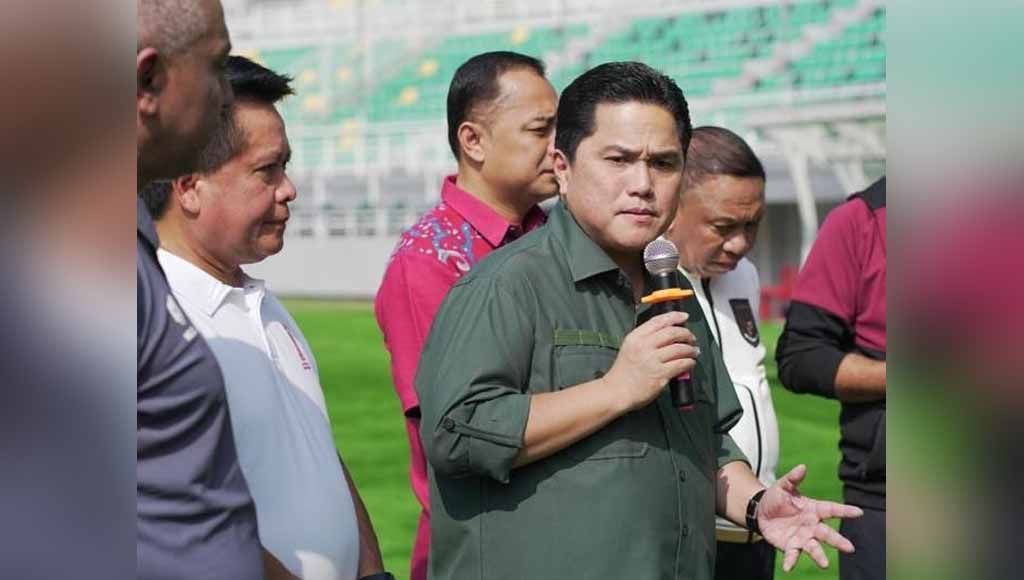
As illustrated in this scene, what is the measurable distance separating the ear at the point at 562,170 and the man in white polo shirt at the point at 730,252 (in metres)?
1.19

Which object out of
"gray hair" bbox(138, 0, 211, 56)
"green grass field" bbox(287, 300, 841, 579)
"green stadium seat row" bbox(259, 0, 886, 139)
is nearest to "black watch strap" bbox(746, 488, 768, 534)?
"gray hair" bbox(138, 0, 211, 56)

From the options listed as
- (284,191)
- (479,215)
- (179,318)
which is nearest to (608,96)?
(284,191)

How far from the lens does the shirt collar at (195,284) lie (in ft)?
8.67

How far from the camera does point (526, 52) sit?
2873 cm

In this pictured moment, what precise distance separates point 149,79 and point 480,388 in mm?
991

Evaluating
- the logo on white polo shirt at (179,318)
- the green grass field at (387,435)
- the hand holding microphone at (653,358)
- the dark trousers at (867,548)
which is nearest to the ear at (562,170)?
the hand holding microphone at (653,358)

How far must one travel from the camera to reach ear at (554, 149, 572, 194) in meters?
2.70

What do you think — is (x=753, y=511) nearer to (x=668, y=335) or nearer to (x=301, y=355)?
(x=668, y=335)

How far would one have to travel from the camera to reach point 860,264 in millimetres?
3787

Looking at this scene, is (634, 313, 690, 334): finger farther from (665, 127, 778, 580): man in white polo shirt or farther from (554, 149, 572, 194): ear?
(665, 127, 778, 580): man in white polo shirt

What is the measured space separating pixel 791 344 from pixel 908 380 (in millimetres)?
2561

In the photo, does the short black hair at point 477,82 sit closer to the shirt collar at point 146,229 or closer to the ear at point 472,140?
the ear at point 472,140

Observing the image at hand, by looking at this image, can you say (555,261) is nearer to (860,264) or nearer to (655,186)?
(655,186)

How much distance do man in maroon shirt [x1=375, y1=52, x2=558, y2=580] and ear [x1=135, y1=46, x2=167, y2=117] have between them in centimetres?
168
